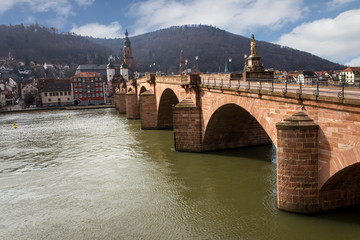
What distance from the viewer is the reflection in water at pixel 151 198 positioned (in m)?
11.3

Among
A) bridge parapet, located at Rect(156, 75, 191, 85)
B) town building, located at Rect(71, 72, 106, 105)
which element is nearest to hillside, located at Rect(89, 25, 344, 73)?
town building, located at Rect(71, 72, 106, 105)

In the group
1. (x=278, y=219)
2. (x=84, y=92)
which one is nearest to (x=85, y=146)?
(x=278, y=219)

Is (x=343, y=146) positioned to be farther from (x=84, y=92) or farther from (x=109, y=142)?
(x=84, y=92)

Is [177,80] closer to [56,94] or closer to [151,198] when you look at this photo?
[151,198]

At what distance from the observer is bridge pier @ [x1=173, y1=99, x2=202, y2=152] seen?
2208 cm

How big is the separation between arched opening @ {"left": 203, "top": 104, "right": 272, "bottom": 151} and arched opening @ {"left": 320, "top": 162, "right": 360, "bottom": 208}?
928 centimetres

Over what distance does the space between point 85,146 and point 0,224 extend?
15.1 m

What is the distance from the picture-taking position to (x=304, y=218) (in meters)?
11.2

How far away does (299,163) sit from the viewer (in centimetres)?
1109

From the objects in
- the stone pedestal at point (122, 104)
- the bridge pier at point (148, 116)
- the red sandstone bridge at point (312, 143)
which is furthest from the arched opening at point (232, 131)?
the stone pedestal at point (122, 104)

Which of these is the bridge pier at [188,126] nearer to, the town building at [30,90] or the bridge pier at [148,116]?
the bridge pier at [148,116]

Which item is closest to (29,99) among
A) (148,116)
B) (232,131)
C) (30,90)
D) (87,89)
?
(30,90)

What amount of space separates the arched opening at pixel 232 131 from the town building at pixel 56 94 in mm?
77811

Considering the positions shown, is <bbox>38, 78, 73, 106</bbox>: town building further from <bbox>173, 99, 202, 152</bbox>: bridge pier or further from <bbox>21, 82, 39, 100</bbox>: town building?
<bbox>173, 99, 202, 152</bbox>: bridge pier
